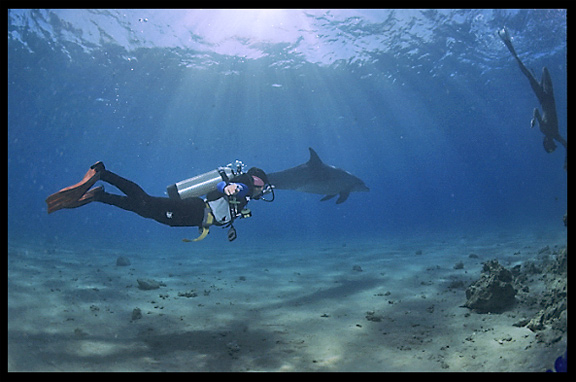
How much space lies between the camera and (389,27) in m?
22.2

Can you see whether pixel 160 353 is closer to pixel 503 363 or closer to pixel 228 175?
pixel 228 175

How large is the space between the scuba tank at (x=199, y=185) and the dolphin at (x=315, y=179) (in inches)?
221

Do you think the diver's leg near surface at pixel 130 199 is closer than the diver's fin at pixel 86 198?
No

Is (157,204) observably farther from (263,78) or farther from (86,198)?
(263,78)

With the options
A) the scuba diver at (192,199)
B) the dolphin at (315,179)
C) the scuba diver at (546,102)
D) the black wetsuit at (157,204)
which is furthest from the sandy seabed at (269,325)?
the scuba diver at (546,102)

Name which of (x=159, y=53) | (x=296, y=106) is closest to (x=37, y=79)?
(x=159, y=53)

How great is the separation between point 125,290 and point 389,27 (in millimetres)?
21061

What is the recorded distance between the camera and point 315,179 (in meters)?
13.2

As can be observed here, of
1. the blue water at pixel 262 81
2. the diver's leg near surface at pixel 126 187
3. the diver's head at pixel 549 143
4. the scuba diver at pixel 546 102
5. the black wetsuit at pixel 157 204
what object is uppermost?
the blue water at pixel 262 81

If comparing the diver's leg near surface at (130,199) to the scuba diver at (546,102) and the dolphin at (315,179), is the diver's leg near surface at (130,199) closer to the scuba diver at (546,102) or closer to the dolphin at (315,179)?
the dolphin at (315,179)

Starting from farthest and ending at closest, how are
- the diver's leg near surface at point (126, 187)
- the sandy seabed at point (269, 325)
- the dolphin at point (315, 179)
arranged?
the dolphin at point (315, 179) → the diver's leg near surface at point (126, 187) → the sandy seabed at point (269, 325)

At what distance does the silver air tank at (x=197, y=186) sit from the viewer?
20.5ft

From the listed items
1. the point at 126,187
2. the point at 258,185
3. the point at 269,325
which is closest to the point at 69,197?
the point at 126,187

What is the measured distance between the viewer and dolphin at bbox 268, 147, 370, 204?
488 inches
